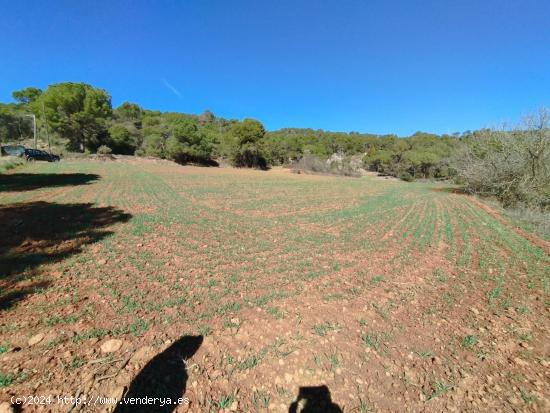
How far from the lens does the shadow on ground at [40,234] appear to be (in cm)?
470

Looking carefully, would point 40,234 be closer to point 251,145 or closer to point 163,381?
point 163,381

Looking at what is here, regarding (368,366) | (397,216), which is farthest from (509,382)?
(397,216)

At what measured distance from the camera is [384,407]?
279cm

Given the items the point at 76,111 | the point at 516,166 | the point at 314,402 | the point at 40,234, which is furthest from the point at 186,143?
the point at 314,402

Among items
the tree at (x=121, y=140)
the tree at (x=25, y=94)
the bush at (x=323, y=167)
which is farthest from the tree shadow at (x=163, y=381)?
the tree at (x=25, y=94)

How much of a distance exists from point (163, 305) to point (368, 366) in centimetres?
333

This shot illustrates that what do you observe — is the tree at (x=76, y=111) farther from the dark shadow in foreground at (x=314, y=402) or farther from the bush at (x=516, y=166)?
the bush at (x=516, y=166)

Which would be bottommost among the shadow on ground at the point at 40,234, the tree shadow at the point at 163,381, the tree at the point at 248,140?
the tree shadow at the point at 163,381

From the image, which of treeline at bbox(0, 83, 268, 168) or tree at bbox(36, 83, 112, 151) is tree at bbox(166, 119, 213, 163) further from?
tree at bbox(36, 83, 112, 151)

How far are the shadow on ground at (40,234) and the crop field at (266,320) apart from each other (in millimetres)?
56

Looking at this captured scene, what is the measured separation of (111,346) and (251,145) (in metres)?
56.0

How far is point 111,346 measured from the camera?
3.26 m

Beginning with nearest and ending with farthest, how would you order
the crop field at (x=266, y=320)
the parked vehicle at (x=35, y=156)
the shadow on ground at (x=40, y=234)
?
the crop field at (x=266, y=320), the shadow on ground at (x=40, y=234), the parked vehicle at (x=35, y=156)

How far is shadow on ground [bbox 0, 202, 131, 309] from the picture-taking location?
Answer: 4.70 metres
